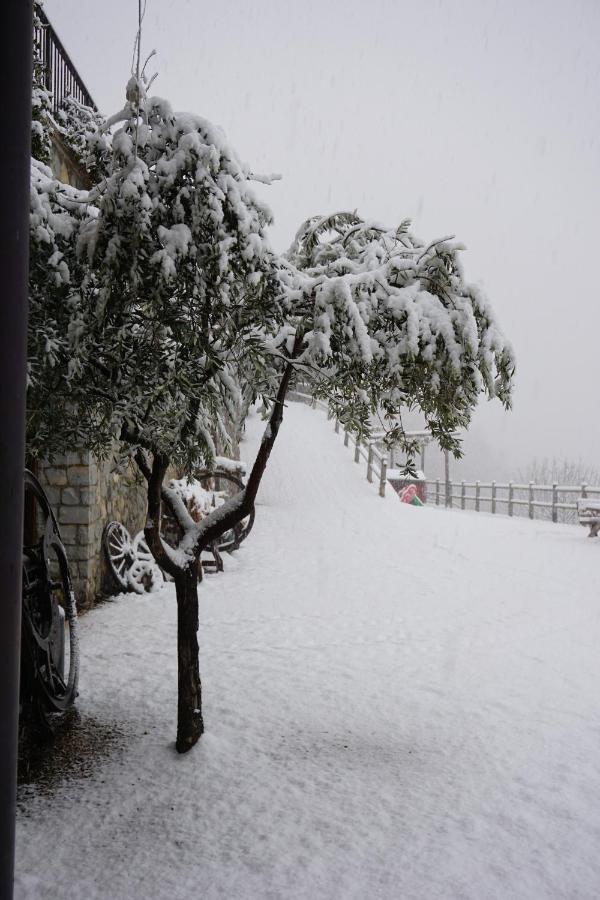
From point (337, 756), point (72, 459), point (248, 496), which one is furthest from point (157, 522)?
point (72, 459)

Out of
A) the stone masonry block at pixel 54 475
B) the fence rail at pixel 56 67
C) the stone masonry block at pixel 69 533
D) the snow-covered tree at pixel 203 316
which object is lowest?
the stone masonry block at pixel 69 533

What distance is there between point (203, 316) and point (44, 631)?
2673 mm

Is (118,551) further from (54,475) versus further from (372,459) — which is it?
(372,459)

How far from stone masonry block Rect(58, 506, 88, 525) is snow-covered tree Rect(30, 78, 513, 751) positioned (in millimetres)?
3451

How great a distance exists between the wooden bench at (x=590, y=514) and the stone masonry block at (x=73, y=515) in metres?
10.5

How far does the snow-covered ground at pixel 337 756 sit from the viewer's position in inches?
117

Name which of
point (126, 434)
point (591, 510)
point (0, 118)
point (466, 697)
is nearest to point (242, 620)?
point (466, 697)

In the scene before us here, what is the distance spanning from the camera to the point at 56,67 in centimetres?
736

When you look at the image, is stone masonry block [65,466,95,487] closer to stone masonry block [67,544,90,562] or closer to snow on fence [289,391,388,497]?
stone masonry block [67,544,90,562]

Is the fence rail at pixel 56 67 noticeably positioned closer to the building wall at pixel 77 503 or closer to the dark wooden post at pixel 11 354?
the building wall at pixel 77 503

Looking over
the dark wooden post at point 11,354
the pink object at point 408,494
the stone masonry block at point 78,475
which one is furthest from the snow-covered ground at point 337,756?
the pink object at point 408,494

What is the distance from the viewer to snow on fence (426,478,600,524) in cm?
1805

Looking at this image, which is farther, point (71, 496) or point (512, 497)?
point (512, 497)

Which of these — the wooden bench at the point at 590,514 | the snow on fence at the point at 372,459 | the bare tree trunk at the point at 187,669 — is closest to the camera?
the bare tree trunk at the point at 187,669
